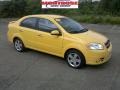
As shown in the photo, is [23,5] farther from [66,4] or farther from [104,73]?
[104,73]

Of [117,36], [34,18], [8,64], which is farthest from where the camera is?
[117,36]

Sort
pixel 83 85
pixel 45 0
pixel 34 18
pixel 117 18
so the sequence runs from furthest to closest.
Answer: pixel 45 0, pixel 117 18, pixel 34 18, pixel 83 85

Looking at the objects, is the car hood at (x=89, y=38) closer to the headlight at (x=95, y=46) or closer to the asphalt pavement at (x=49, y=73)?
the headlight at (x=95, y=46)

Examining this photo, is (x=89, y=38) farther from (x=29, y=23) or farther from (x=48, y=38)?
(x=29, y=23)

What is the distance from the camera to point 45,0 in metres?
19.6

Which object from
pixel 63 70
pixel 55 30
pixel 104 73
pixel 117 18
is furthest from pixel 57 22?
pixel 117 18

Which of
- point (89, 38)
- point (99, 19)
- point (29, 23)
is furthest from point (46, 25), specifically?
point (99, 19)

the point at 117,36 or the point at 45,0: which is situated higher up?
the point at 45,0

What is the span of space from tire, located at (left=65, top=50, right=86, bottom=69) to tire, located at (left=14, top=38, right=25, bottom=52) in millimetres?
2320

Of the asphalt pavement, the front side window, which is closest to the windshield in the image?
the front side window

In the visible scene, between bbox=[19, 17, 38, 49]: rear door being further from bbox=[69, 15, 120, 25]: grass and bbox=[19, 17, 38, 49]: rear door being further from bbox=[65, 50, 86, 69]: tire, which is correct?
bbox=[69, 15, 120, 25]: grass

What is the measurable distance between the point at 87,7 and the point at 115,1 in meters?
2.30

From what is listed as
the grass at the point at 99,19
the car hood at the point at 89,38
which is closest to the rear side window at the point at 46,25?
the car hood at the point at 89,38

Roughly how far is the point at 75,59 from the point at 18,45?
2.88 m
